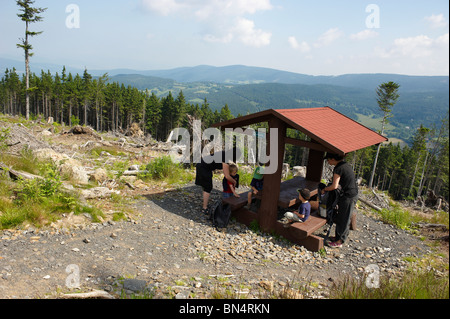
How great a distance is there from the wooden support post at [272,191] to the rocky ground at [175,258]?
40 cm

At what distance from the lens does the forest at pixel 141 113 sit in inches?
2413

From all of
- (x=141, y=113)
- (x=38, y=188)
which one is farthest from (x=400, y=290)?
(x=141, y=113)

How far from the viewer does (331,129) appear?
723 cm

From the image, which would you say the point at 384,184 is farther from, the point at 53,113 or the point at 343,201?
the point at 53,113

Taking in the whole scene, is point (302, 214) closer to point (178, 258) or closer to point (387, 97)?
point (178, 258)

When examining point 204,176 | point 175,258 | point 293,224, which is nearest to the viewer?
point 175,258

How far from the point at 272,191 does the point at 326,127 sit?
2.34 m

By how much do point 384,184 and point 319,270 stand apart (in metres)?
70.6

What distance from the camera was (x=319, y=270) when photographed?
6043 mm

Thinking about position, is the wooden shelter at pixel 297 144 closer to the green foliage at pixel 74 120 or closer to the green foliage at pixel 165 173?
the green foliage at pixel 165 173

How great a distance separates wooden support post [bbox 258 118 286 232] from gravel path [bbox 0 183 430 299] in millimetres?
408

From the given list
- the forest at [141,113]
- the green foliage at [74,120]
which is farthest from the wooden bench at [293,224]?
the green foliage at [74,120]
